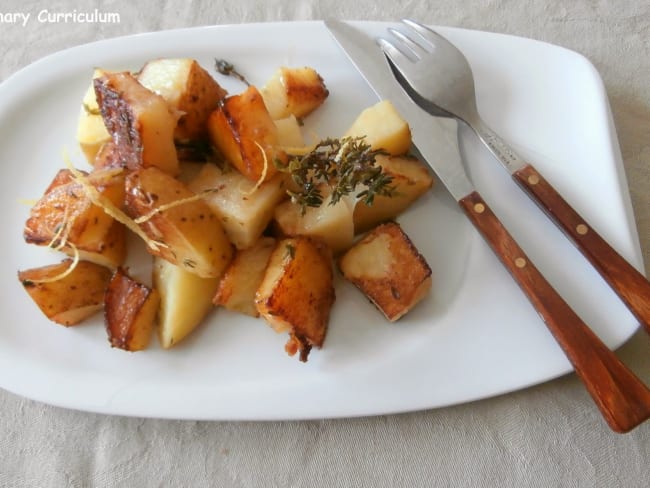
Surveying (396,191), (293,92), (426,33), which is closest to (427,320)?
(396,191)

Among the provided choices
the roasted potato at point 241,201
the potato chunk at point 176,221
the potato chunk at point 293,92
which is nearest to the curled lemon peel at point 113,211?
the potato chunk at point 176,221

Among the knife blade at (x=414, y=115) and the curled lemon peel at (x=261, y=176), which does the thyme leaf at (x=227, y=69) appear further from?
the curled lemon peel at (x=261, y=176)

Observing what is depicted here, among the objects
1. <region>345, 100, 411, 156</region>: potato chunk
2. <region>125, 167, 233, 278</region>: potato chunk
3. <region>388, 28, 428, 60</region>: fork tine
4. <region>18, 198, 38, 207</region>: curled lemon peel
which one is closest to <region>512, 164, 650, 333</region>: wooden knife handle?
<region>345, 100, 411, 156</region>: potato chunk

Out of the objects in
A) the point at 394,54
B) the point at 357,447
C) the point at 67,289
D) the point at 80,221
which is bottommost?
the point at 357,447

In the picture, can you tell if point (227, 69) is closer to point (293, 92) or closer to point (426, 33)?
point (293, 92)

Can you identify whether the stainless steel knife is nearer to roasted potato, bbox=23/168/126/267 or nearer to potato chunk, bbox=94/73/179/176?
potato chunk, bbox=94/73/179/176

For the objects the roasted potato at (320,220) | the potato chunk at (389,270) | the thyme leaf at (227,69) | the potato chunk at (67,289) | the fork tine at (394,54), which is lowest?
the potato chunk at (67,289)

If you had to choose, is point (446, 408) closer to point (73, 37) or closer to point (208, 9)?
point (208, 9)

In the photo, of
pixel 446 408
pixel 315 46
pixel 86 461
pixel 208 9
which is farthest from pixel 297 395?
pixel 208 9
